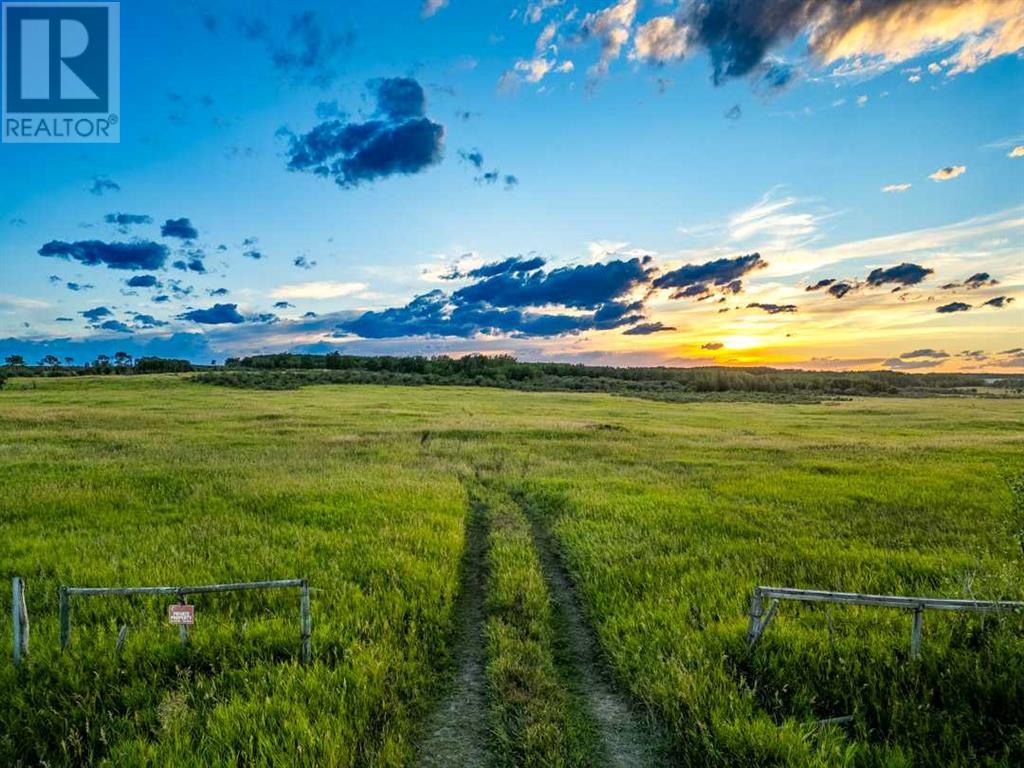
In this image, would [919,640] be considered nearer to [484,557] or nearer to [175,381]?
[484,557]

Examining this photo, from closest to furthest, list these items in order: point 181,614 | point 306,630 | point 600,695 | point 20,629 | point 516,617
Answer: point 181,614 < point 20,629 < point 600,695 < point 306,630 < point 516,617

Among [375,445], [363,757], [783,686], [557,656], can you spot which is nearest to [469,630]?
[557,656]

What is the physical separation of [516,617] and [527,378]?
402ft

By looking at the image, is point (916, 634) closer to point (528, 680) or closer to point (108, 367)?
point (528, 680)

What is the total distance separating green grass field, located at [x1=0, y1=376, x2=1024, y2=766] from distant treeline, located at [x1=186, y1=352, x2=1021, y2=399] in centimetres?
7808

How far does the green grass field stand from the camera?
20.1 feet

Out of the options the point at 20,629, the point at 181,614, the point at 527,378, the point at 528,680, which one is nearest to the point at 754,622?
the point at 528,680

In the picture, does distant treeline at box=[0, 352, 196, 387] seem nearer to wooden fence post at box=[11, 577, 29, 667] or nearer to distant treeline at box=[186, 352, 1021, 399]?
distant treeline at box=[186, 352, 1021, 399]

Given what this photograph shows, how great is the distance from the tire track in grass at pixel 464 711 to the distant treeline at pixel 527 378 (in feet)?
286

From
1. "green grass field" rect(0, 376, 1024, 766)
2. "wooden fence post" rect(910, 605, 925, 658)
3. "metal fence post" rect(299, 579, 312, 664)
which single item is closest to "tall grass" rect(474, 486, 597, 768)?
"green grass field" rect(0, 376, 1024, 766)

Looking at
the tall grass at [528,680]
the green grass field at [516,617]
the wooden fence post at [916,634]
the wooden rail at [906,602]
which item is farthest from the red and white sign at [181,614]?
the wooden fence post at [916,634]

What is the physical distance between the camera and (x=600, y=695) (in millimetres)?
7332

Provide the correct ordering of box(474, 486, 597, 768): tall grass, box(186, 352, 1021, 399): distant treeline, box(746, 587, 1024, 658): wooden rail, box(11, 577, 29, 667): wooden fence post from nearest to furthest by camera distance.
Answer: box(474, 486, 597, 768): tall grass < box(746, 587, 1024, 658): wooden rail < box(11, 577, 29, 667): wooden fence post < box(186, 352, 1021, 399): distant treeline

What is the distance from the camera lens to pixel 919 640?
22.6 ft
